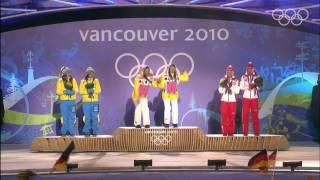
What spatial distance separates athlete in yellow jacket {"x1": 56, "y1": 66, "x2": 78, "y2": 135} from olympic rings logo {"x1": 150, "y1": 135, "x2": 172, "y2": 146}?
1.83 meters

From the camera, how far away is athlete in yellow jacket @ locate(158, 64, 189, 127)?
498 inches

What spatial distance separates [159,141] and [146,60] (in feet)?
7.39

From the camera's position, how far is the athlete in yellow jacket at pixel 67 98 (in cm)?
1265

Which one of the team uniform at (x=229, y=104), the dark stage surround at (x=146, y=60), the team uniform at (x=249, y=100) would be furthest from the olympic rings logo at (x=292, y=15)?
the team uniform at (x=229, y=104)

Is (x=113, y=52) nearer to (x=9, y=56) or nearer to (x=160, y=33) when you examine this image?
(x=160, y=33)

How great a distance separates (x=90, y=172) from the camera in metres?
9.35

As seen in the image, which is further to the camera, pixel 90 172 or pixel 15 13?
pixel 15 13

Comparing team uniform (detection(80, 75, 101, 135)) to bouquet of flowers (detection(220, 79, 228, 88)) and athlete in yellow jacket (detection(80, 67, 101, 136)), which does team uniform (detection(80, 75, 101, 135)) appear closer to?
athlete in yellow jacket (detection(80, 67, 101, 136))

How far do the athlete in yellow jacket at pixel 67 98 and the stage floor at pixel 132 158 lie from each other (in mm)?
906

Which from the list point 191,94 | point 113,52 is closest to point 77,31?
point 113,52

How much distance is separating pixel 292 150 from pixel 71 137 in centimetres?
458

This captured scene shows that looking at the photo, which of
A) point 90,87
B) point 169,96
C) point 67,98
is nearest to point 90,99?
point 90,87

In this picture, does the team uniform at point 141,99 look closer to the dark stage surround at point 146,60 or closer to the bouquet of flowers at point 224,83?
the dark stage surround at point 146,60

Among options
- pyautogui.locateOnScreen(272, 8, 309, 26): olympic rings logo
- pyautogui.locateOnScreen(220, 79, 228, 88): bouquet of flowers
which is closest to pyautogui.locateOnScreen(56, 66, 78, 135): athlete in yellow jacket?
pyautogui.locateOnScreen(220, 79, 228, 88): bouquet of flowers
